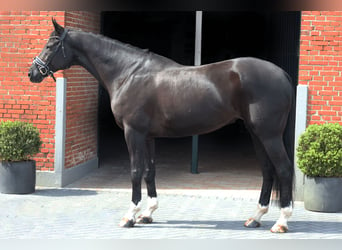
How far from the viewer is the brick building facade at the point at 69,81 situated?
6.61 m

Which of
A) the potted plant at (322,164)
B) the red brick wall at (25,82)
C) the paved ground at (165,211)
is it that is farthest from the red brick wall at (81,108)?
the potted plant at (322,164)

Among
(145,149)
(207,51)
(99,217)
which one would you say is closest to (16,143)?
(99,217)

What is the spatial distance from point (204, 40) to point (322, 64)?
9574 millimetres

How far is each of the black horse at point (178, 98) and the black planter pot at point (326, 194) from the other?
1055 mm

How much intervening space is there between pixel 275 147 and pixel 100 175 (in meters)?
4.18

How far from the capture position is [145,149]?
528cm

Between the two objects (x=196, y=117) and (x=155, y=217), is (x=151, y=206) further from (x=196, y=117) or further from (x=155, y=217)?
(x=196, y=117)

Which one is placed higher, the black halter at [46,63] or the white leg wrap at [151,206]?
the black halter at [46,63]

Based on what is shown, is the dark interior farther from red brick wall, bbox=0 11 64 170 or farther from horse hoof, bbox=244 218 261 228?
horse hoof, bbox=244 218 261 228

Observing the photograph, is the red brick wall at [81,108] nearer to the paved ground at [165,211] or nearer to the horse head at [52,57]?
the paved ground at [165,211]

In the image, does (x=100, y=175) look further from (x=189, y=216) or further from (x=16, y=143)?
(x=189, y=216)

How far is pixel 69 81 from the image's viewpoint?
7.50 meters

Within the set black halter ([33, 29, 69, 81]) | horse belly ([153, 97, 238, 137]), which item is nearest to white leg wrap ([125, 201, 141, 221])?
horse belly ([153, 97, 238, 137])

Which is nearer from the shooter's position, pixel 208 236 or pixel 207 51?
pixel 208 236
